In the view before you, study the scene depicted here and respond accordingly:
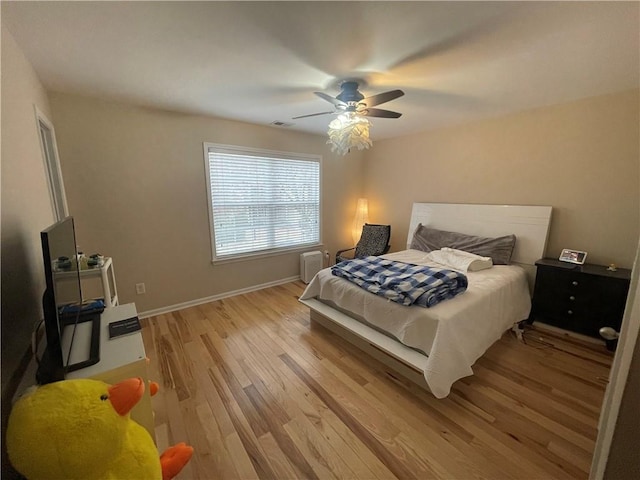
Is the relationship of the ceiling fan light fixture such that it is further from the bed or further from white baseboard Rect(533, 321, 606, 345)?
white baseboard Rect(533, 321, 606, 345)

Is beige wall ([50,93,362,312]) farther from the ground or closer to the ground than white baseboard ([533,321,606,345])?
farther from the ground

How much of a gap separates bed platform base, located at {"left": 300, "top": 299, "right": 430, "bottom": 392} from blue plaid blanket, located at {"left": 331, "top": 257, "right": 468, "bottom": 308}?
345 mm

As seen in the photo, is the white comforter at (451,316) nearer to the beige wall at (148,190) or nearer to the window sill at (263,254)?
the window sill at (263,254)

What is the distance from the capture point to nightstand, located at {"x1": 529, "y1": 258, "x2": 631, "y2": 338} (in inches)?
86.1

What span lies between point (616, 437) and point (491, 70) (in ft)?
7.23


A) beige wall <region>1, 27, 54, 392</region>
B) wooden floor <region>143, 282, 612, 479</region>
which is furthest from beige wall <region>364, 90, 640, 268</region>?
beige wall <region>1, 27, 54, 392</region>

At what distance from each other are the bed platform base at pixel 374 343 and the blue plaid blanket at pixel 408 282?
0.34 metres

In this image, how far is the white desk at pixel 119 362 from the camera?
110 centimetres

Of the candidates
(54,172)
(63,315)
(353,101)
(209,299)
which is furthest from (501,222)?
(54,172)

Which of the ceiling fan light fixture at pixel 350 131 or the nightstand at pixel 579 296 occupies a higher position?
the ceiling fan light fixture at pixel 350 131

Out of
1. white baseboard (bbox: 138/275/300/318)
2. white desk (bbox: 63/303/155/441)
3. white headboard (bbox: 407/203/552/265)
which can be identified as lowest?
white baseboard (bbox: 138/275/300/318)

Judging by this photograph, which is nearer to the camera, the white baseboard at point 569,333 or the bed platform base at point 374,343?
the bed platform base at point 374,343

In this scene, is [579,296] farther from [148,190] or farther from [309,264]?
[148,190]

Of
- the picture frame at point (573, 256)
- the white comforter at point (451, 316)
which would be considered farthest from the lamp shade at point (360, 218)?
the picture frame at point (573, 256)
